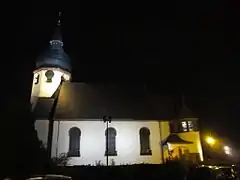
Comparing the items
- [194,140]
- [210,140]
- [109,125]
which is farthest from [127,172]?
[210,140]

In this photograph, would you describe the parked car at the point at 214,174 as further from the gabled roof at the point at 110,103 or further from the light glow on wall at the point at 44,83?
the light glow on wall at the point at 44,83

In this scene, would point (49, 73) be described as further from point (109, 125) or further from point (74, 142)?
point (109, 125)

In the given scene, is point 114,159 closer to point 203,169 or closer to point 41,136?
point 41,136

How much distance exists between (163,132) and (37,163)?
13625 millimetres

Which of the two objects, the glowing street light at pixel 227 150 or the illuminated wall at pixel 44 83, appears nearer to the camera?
the illuminated wall at pixel 44 83

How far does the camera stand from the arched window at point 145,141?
2961 cm

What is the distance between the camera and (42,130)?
29.3 meters

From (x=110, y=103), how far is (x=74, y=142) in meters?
5.91

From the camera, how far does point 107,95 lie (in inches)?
1320

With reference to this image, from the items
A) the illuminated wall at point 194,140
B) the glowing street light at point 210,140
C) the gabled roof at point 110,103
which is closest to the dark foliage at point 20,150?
the gabled roof at point 110,103

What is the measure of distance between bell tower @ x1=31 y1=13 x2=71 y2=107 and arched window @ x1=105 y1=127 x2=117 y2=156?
8.67 meters

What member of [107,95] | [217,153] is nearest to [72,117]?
[107,95]

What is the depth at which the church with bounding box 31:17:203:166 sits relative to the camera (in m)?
29.0

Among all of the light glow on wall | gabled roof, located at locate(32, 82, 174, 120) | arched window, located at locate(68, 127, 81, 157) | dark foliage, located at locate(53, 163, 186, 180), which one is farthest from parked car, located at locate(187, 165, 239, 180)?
the light glow on wall
